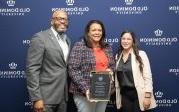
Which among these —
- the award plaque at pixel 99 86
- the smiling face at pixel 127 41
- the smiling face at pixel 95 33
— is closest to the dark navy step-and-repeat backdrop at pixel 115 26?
the smiling face at pixel 127 41

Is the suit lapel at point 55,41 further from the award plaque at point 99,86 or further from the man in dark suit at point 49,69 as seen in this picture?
the award plaque at point 99,86

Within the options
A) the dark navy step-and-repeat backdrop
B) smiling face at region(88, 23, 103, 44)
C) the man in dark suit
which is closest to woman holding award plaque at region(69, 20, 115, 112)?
smiling face at region(88, 23, 103, 44)

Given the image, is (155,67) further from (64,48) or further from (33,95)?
(33,95)

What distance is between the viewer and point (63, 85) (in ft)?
10.8

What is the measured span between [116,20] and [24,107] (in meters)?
1.56

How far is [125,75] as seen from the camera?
136 inches

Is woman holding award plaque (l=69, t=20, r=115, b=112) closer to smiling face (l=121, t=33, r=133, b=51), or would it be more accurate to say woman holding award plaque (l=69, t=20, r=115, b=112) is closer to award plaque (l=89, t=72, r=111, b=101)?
award plaque (l=89, t=72, r=111, b=101)

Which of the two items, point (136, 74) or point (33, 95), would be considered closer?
point (33, 95)

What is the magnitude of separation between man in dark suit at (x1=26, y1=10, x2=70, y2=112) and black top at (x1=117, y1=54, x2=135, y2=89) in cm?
60

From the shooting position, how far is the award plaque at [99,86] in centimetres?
325

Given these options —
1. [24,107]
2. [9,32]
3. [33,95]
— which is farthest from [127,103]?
[9,32]

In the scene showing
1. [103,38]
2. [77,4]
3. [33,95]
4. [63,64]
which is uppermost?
[77,4]

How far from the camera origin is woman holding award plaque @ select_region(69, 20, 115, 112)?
328 cm

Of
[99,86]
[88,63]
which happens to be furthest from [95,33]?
[99,86]
